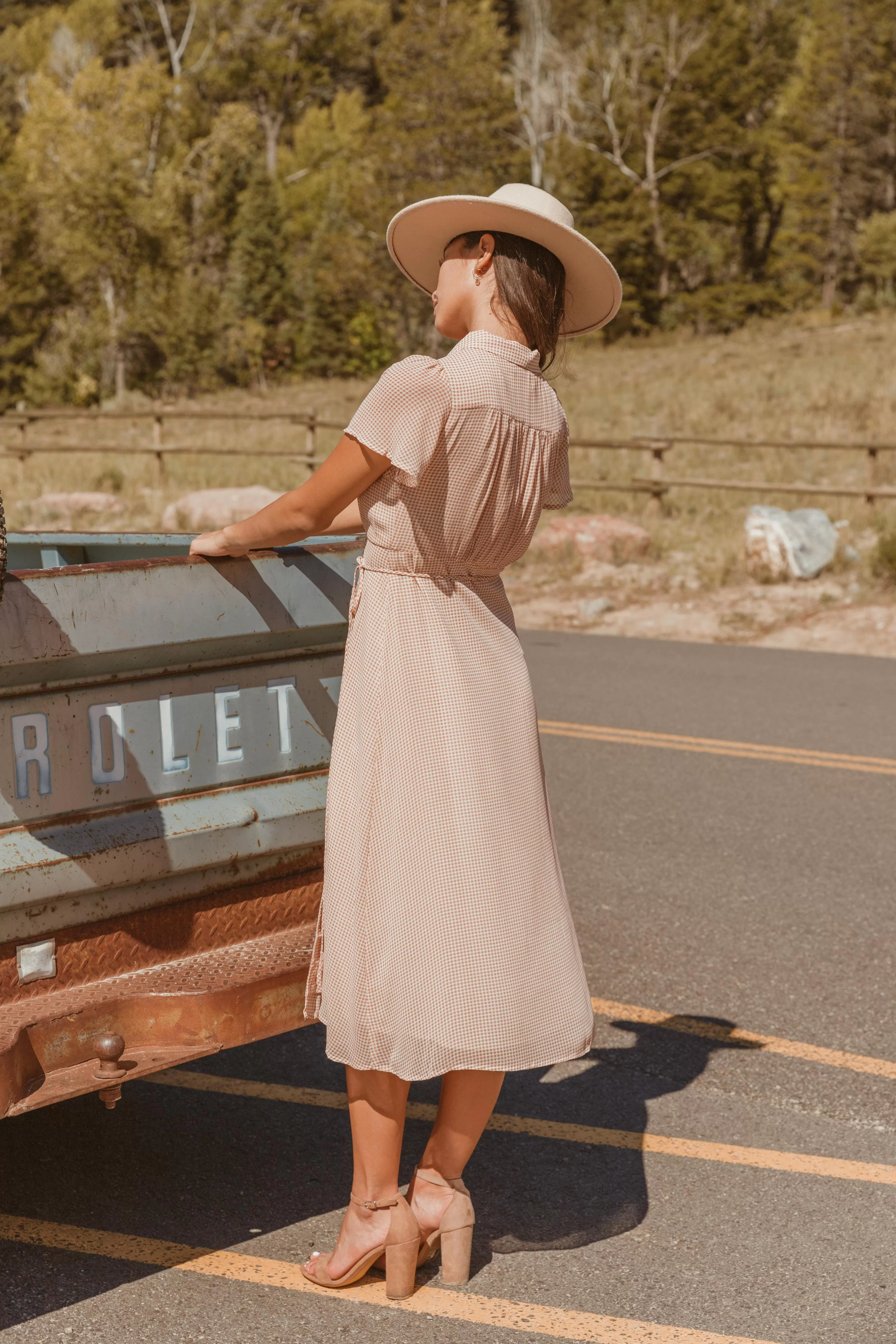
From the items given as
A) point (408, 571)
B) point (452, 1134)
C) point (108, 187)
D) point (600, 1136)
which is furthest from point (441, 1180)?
Answer: point (108, 187)

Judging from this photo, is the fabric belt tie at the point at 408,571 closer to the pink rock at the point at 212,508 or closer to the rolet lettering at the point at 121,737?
the rolet lettering at the point at 121,737

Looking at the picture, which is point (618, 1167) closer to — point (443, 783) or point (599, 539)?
point (443, 783)

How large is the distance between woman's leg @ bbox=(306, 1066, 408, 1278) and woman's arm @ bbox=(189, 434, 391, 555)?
38.4 inches

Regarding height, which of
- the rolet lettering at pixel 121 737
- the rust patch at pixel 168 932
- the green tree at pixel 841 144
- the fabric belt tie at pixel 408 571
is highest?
the green tree at pixel 841 144

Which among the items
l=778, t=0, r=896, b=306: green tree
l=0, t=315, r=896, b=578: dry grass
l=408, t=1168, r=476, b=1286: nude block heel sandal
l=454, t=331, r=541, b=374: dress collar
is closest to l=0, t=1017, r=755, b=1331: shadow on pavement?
l=408, t=1168, r=476, b=1286: nude block heel sandal

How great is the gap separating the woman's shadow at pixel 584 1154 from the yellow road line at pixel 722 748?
3380 mm

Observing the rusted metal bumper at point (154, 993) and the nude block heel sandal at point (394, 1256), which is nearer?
the rusted metal bumper at point (154, 993)

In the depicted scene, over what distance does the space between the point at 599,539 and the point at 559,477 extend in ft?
41.0

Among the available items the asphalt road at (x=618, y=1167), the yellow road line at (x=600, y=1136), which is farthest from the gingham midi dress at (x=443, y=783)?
the yellow road line at (x=600, y=1136)

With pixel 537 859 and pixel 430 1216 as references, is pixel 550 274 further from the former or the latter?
pixel 430 1216

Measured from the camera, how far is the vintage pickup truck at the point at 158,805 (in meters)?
2.54

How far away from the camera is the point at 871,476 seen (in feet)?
52.1

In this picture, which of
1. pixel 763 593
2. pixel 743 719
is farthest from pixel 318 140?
pixel 743 719

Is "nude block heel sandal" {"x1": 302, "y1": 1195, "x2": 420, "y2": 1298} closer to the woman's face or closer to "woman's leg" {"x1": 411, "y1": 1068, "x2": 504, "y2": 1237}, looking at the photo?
"woman's leg" {"x1": 411, "y1": 1068, "x2": 504, "y2": 1237}
